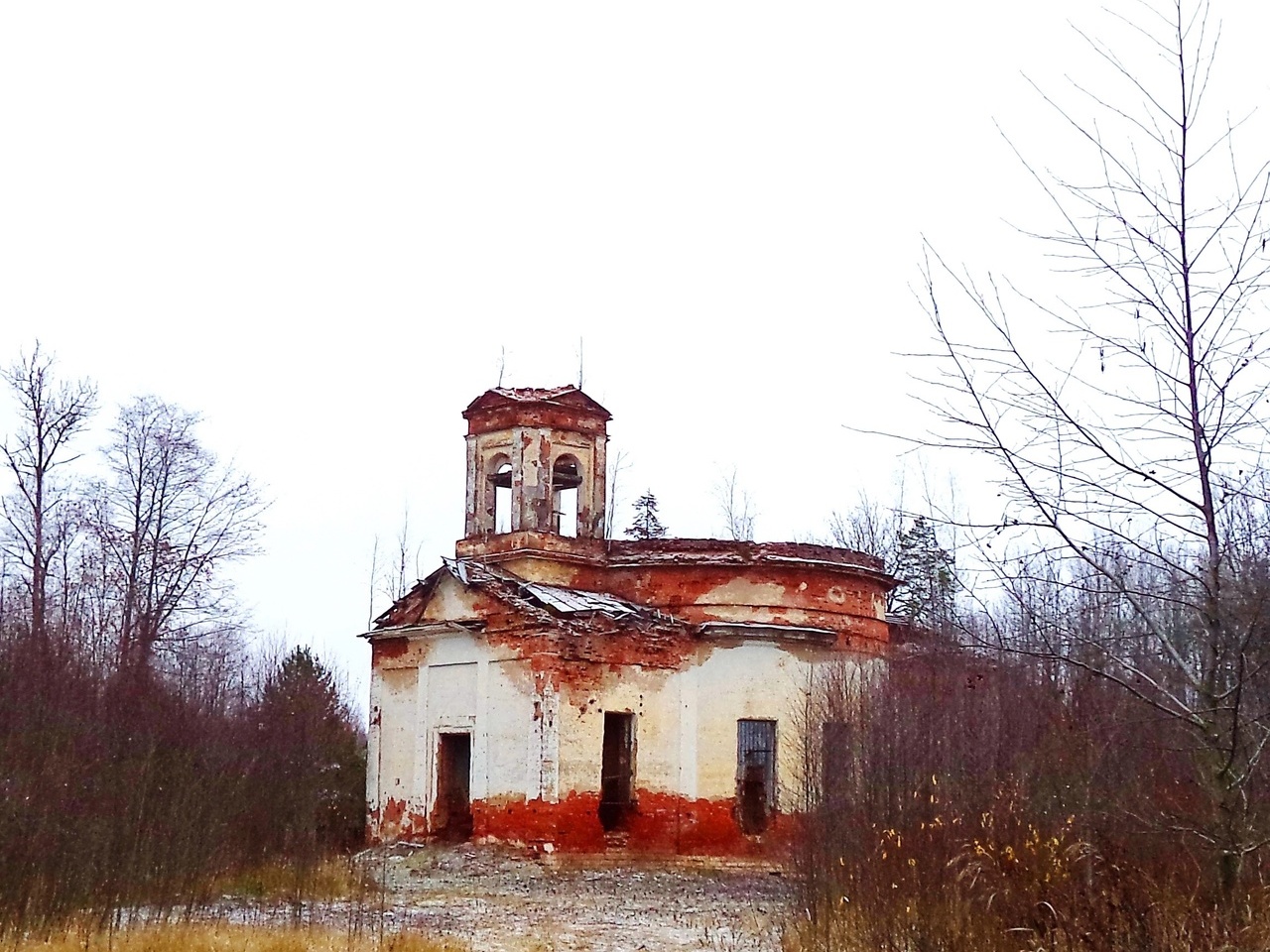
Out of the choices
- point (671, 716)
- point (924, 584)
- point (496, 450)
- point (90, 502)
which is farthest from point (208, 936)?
point (924, 584)

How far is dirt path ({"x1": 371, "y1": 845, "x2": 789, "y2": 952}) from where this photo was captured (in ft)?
46.3

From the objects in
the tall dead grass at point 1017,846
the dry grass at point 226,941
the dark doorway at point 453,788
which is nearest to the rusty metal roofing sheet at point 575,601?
the dark doorway at point 453,788

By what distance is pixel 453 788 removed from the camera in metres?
24.5

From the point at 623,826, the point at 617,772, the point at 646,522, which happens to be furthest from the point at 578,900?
the point at 646,522

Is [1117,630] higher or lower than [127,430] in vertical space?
lower

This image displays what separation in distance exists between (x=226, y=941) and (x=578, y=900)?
818cm

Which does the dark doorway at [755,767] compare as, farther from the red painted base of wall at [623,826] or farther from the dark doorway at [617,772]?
the dark doorway at [617,772]

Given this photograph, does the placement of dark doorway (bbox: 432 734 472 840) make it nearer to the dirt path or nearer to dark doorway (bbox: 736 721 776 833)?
the dirt path

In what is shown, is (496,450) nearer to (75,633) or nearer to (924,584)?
(75,633)

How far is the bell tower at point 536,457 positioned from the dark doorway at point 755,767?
4535 millimetres

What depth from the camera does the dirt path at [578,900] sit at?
14109 mm

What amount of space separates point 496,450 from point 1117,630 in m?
20.1

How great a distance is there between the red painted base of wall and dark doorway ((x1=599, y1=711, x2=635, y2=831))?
0.86ft

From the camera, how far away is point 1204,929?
23.7ft
